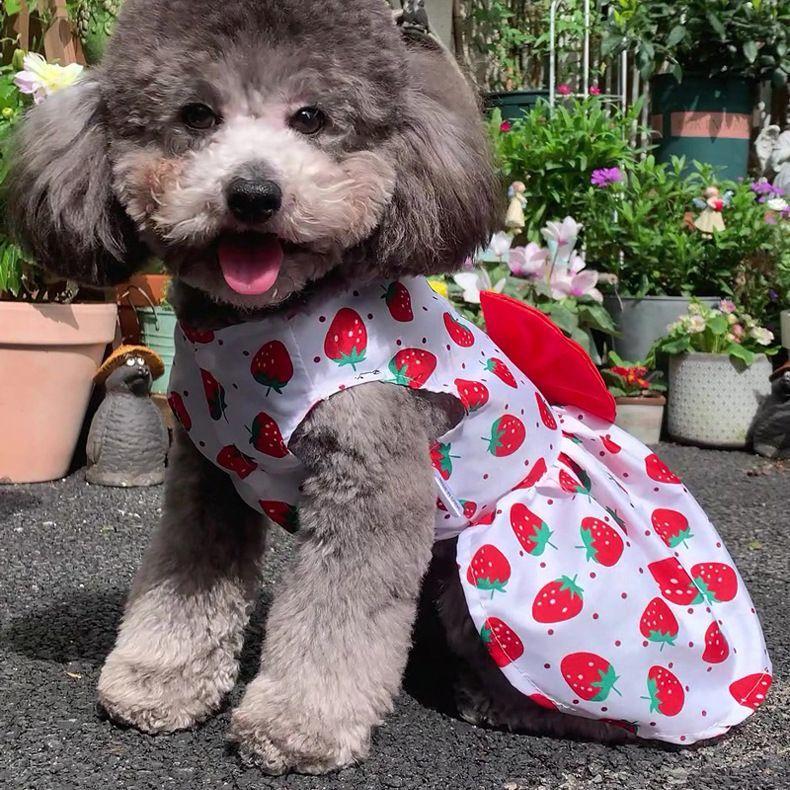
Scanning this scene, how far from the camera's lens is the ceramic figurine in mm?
4328

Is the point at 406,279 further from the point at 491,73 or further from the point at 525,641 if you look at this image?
the point at 491,73

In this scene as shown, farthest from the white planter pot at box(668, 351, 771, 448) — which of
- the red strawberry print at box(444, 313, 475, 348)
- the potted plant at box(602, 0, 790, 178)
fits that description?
the red strawberry print at box(444, 313, 475, 348)

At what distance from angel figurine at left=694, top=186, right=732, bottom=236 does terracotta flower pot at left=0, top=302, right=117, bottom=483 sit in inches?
114

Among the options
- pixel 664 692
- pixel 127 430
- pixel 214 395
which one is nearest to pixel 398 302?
pixel 214 395

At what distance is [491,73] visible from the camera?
639 centimetres

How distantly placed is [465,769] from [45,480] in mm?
2590

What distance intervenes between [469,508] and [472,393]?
228 millimetres

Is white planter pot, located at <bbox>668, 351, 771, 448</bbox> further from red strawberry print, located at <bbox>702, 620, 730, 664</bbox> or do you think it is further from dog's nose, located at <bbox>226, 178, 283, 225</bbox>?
dog's nose, located at <bbox>226, 178, 283, 225</bbox>

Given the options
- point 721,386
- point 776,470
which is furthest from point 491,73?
point 776,470

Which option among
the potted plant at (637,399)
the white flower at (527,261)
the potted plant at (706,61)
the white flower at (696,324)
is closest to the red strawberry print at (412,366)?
the white flower at (527,261)

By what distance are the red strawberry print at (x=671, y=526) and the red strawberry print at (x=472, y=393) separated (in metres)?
0.52

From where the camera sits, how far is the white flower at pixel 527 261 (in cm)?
418

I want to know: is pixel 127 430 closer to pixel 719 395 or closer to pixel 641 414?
pixel 641 414

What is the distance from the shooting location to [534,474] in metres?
1.88
